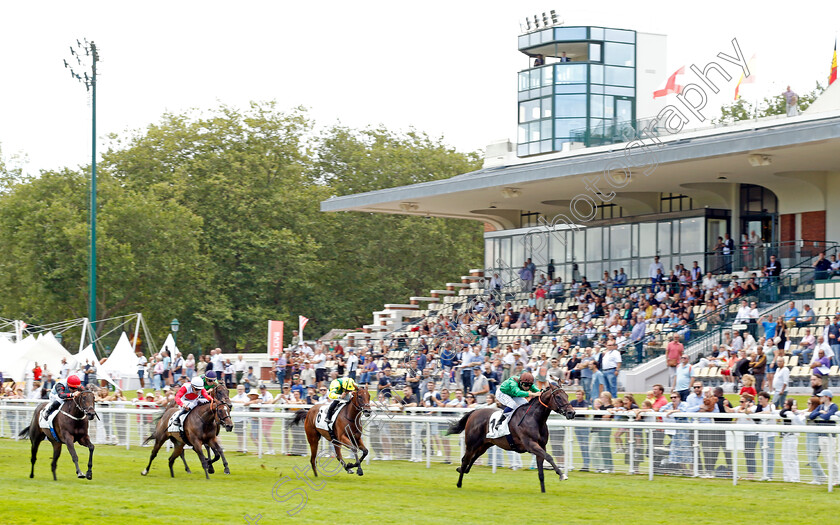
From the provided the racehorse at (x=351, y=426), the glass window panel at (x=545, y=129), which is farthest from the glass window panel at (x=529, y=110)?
the racehorse at (x=351, y=426)

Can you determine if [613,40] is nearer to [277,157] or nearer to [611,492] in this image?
[277,157]

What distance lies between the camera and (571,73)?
121 ft

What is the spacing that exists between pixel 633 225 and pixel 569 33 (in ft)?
25.7

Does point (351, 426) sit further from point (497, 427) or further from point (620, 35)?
point (620, 35)

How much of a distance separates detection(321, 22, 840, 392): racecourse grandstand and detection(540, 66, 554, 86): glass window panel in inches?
2.6

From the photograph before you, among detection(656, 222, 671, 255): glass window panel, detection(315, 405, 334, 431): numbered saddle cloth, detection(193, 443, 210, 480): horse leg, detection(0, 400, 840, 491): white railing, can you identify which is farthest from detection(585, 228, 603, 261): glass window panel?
detection(193, 443, 210, 480): horse leg

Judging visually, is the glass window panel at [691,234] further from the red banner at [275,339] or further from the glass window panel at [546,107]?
the red banner at [275,339]

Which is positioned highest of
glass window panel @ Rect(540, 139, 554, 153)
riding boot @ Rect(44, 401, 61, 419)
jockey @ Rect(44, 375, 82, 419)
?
glass window panel @ Rect(540, 139, 554, 153)

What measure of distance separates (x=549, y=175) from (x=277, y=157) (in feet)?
69.9

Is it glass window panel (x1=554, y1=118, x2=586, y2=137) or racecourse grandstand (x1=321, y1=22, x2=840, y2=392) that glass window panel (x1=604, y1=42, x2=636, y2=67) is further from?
glass window panel (x1=554, y1=118, x2=586, y2=137)

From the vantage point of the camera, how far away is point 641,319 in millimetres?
25484

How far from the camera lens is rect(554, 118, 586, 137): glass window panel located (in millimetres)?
36500

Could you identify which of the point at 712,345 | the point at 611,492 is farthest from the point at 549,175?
the point at 611,492

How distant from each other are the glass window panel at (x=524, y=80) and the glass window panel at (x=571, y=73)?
123 cm
